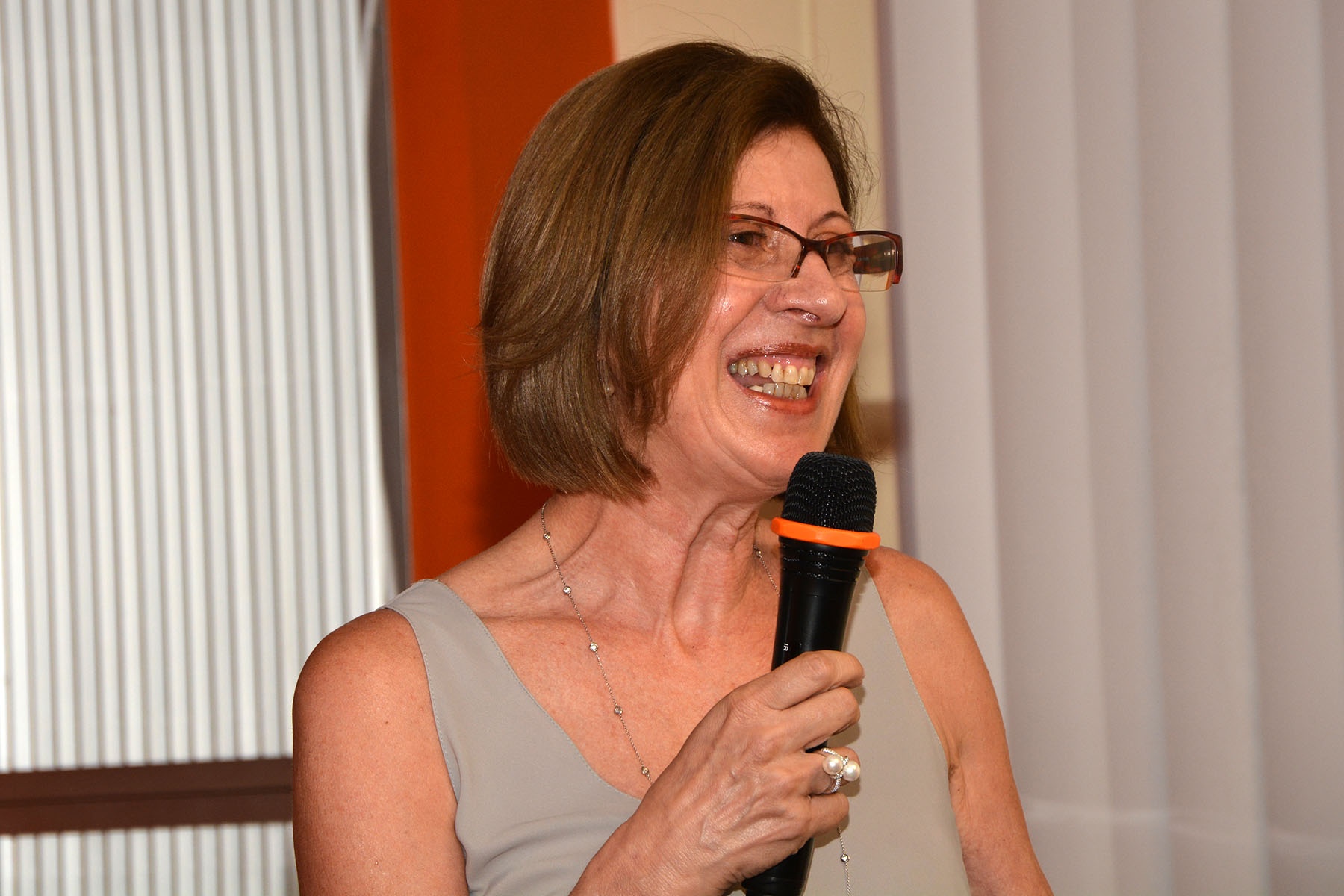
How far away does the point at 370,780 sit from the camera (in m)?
1.29

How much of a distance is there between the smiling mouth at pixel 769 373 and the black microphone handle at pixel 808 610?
36 centimetres

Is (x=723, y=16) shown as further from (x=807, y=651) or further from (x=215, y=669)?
(x=215, y=669)

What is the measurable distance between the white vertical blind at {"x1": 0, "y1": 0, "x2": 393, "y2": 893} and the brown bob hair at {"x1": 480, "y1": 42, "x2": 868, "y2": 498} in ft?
5.58

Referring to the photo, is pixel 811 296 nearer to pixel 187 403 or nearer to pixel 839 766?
pixel 839 766

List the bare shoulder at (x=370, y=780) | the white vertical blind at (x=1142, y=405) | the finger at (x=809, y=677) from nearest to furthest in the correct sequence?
the finger at (x=809, y=677), the bare shoulder at (x=370, y=780), the white vertical blind at (x=1142, y=405)

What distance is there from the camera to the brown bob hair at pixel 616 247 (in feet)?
4.60

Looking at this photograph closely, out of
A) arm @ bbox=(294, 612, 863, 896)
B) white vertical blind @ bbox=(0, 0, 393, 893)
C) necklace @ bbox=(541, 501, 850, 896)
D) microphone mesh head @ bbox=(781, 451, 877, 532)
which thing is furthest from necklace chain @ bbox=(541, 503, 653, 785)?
white vertical blind @ bbox=(0, 0, 393, 893)

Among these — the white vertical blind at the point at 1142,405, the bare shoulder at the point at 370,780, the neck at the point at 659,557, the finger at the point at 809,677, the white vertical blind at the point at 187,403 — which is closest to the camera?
the finger at the point at 809,677

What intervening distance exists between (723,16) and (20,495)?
7.87ft

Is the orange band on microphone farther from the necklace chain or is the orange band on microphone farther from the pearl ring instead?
the necklace chain

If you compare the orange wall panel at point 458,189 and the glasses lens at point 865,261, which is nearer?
the glasses lens at point 865,261

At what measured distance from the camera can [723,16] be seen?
2744mm

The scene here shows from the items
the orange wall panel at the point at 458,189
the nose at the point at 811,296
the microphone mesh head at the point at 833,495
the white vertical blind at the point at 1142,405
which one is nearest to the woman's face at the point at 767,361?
the nose at the point at 811,296

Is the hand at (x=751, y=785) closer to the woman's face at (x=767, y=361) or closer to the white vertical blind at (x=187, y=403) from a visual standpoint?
the woman's face at (x=767, y=361)
